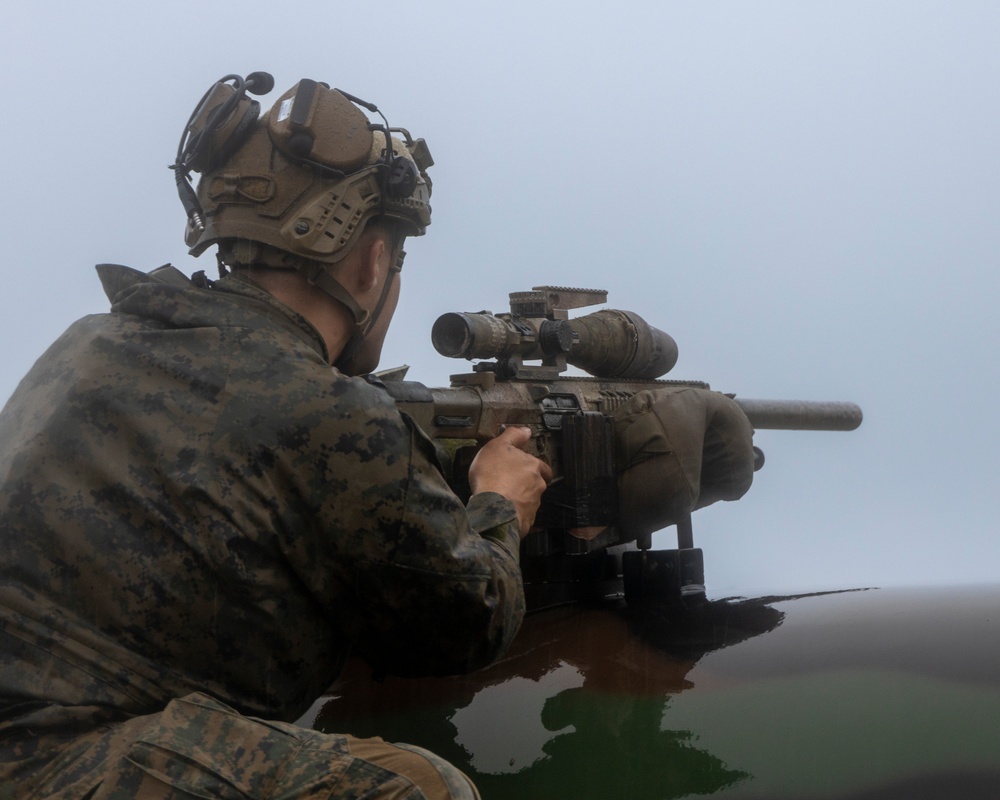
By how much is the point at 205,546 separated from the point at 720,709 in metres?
1.53

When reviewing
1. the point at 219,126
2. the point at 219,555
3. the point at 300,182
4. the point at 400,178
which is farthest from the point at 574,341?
the point at 219,555

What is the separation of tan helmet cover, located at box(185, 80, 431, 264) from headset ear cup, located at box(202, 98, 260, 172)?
0.5 inches

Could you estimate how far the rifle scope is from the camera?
3.81m

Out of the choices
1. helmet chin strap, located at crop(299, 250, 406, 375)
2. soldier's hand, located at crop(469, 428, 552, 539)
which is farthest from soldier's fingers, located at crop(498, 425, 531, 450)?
helmet chin strap, located at crop(299, 250, 406, 375)

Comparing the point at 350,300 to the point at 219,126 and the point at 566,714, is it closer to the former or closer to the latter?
the point at 219,126

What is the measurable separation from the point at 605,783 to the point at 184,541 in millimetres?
1215

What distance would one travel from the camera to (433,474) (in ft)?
8.16

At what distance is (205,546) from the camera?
2260mm

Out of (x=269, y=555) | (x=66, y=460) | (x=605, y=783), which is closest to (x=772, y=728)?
(x=605, y=783)

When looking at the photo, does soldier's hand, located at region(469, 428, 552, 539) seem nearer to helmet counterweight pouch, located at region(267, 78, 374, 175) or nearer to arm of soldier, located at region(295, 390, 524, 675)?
arm of soldier, located at region(295, 390, 524, 675)

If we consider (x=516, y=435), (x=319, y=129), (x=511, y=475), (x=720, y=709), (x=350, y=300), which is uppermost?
(x=319, y=129)

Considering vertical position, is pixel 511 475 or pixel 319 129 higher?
pixel 319 129

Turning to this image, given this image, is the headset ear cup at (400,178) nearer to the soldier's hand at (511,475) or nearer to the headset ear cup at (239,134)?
the headset ear cup at (239,134)

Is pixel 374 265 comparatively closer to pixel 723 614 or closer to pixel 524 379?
pixel 524 379
